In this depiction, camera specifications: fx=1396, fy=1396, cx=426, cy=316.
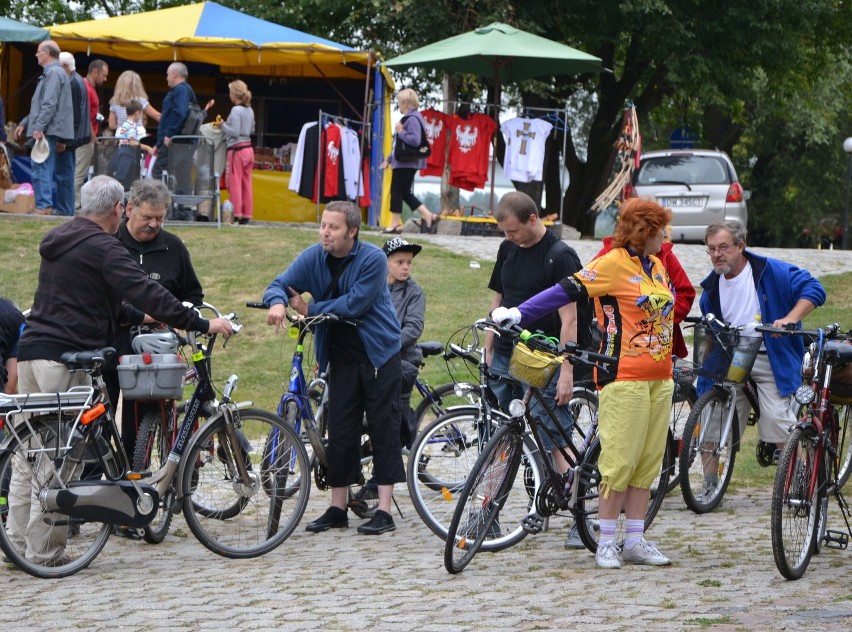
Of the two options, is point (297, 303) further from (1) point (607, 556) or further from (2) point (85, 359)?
(1) point (607, 556)

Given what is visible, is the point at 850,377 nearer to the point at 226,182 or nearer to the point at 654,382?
the point at 654,382

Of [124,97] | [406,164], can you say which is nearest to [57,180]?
[124,97]

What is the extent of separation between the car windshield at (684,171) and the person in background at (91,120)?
9.11 metres

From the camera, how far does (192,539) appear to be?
752 centimetres

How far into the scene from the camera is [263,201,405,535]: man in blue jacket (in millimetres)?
7484

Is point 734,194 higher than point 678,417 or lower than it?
higher

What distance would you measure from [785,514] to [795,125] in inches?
1274

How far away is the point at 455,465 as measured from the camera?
742 centimetres

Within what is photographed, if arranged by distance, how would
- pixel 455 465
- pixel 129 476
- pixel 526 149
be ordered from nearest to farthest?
pixel 129 476 < pixel 455 465 < pixel 526 149

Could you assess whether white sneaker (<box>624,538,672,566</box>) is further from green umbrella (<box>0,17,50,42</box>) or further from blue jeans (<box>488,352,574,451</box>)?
green umbrella (<box>0,17,50,42</box>)

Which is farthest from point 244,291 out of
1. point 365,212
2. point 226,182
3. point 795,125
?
point 795,125

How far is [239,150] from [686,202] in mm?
7602

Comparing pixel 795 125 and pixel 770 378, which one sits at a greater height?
pixel 795 125

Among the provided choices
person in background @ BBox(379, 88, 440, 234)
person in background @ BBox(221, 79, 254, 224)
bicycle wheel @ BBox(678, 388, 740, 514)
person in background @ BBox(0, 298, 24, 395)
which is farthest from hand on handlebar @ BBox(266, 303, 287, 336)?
person in background @ BBox(221, 79, 254, 224)
